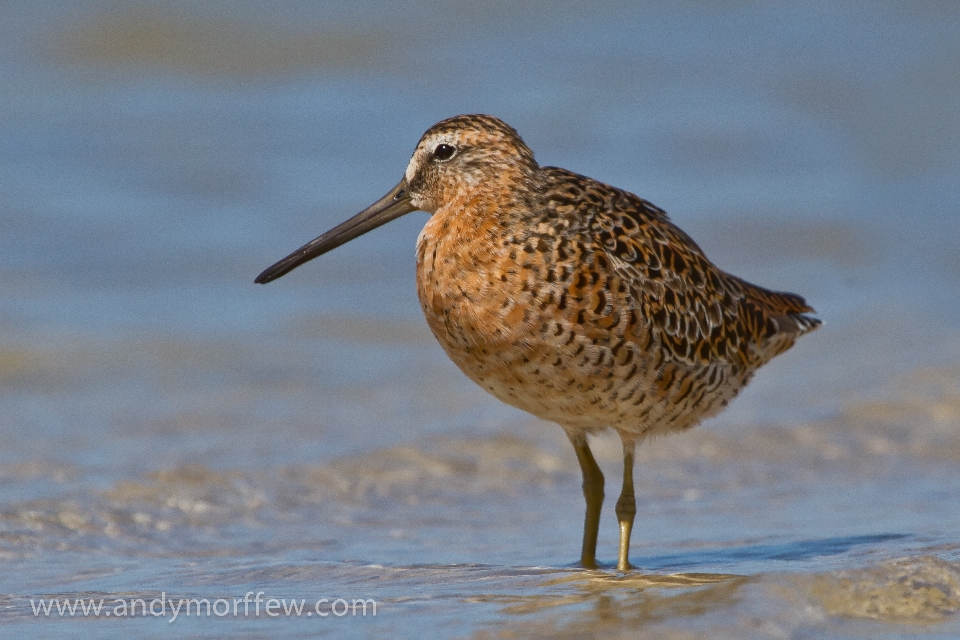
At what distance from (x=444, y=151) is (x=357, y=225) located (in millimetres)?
518

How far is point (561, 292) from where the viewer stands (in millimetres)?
5047

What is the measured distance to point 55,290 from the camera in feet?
32.2

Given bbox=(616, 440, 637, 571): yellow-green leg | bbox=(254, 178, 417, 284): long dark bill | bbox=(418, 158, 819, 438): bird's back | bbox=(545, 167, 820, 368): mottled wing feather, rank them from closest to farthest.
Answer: bbox=(418, 158, 819, 438): bird's back → bbox=(545, 167, 820, 368): mottled wing feather → bbox=(254, 178, 417, 284): long dark bill → bbox=(616, 440, 637, 571): yellow-green leg

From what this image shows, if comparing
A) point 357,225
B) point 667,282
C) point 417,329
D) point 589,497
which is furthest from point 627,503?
point 417,329

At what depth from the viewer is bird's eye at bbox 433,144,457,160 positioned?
5359mm

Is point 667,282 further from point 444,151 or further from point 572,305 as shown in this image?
point 444,151

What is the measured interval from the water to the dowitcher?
651 millimetres

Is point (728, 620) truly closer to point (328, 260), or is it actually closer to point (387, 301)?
point (387, 301)

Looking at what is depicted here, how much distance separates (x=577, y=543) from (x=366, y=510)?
3.42 ft

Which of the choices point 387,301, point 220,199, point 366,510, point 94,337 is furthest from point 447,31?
point 366,510

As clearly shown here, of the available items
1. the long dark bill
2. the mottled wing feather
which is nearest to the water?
the mottled wing feather

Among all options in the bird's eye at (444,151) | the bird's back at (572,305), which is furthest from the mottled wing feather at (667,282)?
the bird's eye at (444,151)

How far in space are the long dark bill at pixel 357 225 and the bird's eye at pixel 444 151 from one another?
0.59ft

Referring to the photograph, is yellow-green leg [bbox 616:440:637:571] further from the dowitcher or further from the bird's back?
the bird's back
